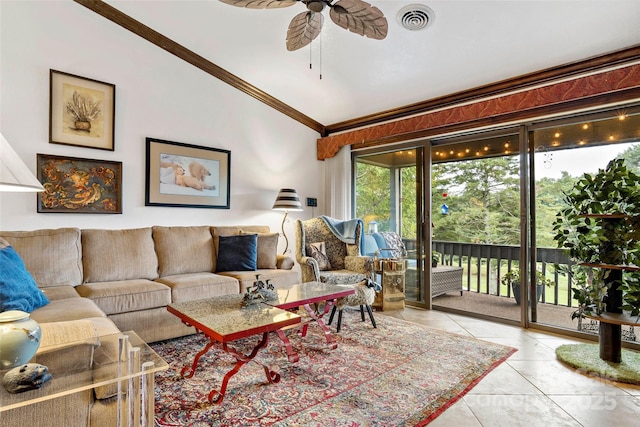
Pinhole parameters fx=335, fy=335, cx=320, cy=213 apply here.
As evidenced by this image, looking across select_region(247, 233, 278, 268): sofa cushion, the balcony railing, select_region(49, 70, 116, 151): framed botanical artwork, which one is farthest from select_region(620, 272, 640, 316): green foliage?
select_region(49, 70, 116, 151): framed botanical artwork

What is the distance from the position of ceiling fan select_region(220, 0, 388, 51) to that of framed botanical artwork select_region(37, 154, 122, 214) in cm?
227

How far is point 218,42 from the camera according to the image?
362 centimetres

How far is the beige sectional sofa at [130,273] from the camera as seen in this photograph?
8.38 feet

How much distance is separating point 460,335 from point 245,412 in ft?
7.08

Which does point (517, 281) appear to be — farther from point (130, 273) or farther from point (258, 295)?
point (130, 273)

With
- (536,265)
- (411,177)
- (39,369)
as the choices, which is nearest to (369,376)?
(39,369)

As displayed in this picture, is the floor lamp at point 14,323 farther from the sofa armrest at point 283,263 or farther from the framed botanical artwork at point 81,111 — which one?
the sofa armrest at point 283,263

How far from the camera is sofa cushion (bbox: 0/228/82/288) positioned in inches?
104

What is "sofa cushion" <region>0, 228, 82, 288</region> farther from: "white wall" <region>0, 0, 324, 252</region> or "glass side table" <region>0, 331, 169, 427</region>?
"glass side table" <region>0, 331, 169, 427</region>

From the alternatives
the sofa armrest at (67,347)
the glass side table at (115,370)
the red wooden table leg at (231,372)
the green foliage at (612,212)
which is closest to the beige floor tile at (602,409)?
the green foliage at (612,212)

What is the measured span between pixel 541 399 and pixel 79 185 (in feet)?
13.3

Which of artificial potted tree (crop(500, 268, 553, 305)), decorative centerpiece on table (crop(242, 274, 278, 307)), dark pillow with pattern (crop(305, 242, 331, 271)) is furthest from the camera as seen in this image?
dark pillow with pattern (crop(305, 242, 331, 271))

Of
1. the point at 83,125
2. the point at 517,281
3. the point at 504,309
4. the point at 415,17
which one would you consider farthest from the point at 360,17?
the point at 504,309

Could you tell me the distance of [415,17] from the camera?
2.77m
